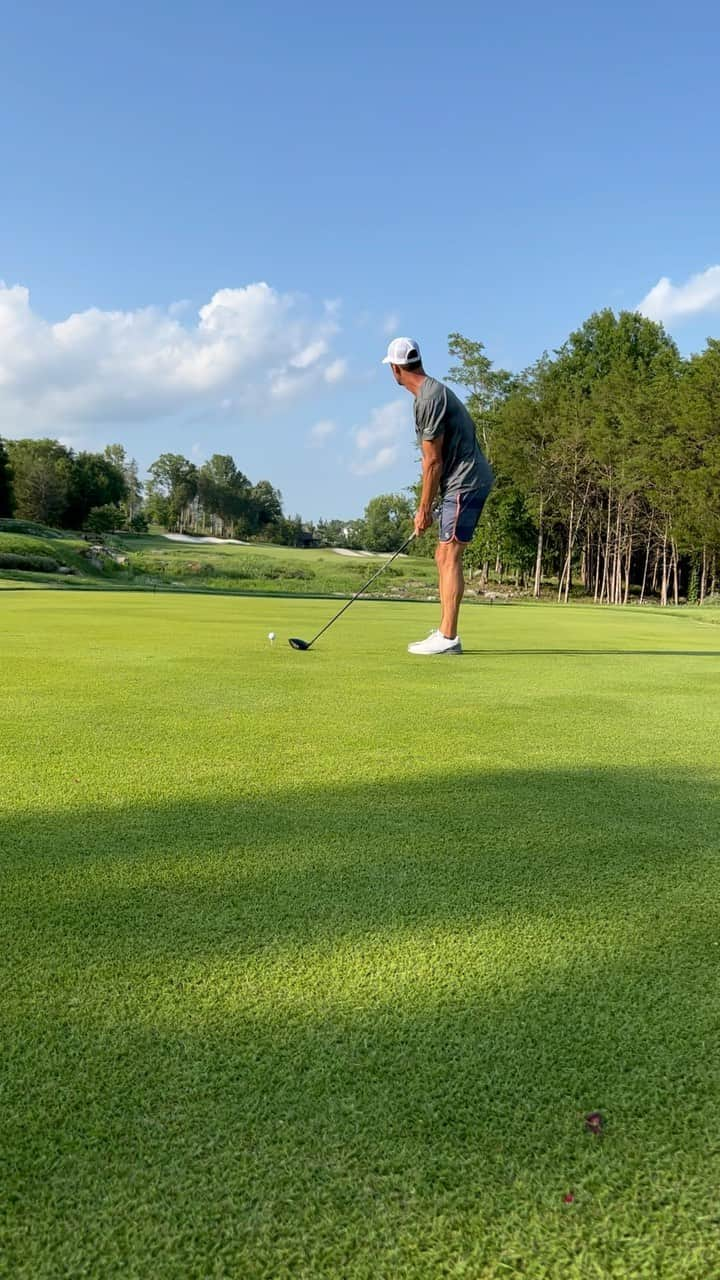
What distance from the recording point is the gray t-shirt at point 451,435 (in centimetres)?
604

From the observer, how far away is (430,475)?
6.19m

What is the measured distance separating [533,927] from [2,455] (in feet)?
211

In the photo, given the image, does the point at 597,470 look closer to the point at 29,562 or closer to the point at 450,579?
the point at 29,562

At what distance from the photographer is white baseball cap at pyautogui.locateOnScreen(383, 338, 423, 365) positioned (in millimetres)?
6082

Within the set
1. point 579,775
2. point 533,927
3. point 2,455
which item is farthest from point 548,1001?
point 2,455

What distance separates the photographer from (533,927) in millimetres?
1617

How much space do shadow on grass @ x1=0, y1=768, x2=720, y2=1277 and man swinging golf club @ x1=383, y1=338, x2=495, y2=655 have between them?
13.9 feet

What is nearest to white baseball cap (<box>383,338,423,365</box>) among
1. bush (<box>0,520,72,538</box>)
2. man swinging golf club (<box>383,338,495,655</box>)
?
man swinging golf club (<box>383,338,495,655</box>)

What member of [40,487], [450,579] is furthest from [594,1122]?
[40,487]

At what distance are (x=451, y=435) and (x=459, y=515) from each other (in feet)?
2.07

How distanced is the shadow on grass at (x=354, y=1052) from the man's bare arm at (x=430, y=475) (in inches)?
168

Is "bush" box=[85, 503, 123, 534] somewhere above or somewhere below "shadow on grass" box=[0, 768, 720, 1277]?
above

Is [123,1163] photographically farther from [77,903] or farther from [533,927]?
[533,927]

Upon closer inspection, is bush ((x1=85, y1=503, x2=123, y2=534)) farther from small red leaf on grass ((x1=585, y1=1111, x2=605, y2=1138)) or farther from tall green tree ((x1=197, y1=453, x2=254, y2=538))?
small red leaf on grass ((x1=585, y1=1111, x2=605, y2=1138))
